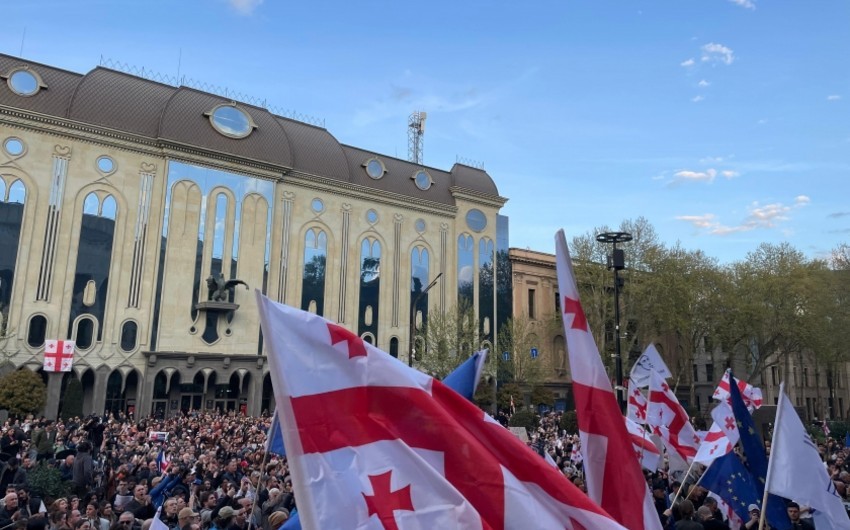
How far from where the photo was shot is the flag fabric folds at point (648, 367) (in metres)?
11.2

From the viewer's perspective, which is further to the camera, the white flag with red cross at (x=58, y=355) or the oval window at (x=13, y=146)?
the oval window at (x=13, y=146)

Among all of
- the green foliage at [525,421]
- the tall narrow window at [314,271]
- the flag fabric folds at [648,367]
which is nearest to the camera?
the flag fabric folds at [648,367]

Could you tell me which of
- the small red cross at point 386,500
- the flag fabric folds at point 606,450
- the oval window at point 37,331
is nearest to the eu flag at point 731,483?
the flag fabric folds at point 606,450

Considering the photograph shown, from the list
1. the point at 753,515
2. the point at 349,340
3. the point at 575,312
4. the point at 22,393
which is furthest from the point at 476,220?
the point at 349,340

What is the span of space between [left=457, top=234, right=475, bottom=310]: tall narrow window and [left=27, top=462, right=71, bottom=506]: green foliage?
1507 inches

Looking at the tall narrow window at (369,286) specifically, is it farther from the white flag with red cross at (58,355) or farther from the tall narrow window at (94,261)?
the white flag with red cross at (58,355)

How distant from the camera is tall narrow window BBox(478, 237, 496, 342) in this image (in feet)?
164

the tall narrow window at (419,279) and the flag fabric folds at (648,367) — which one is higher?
the tall narrow window at (419,279)

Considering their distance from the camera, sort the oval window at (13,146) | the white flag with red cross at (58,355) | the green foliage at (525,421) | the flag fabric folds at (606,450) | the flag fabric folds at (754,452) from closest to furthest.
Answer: the flag fabric folds at (606,450) < the flag fabric folds at (754,452) < the white flag with red cross at (58,355) < the green foliage at (525,421) < the oval window at (13,146)

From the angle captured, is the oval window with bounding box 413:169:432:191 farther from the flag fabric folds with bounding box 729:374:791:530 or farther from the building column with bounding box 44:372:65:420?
the flag fabric folds with bounding box 729:374:791:530

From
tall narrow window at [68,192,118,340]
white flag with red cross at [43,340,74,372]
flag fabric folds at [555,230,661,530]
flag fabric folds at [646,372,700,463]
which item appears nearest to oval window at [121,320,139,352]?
tall narrow window at [68,192,118,340]

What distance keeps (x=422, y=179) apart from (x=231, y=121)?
1516 cm

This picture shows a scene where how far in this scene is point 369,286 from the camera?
45469 millimetres

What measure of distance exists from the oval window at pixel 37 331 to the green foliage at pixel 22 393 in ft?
9.12
